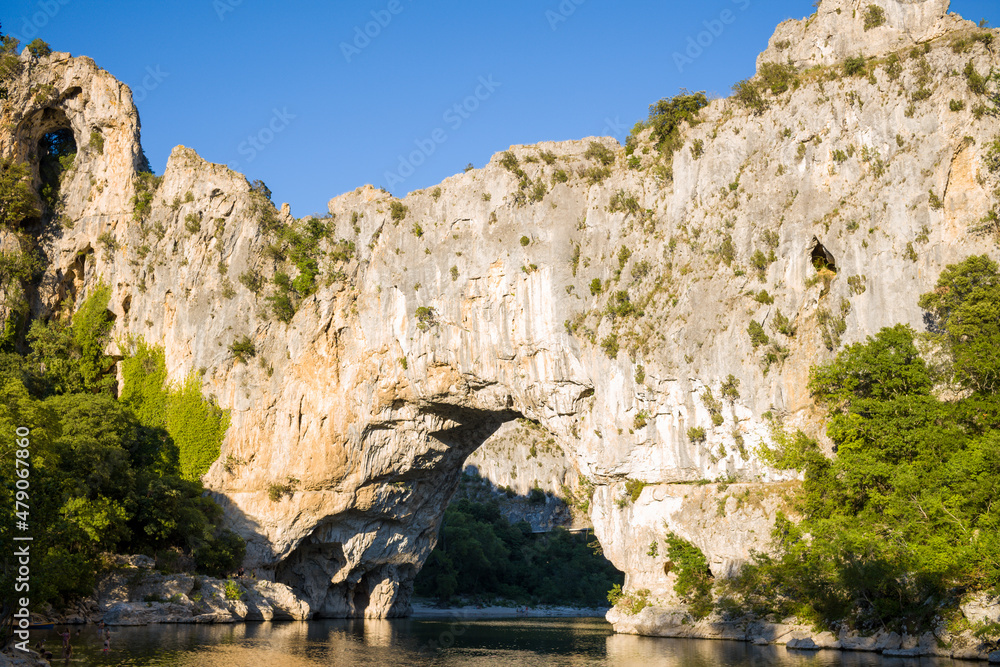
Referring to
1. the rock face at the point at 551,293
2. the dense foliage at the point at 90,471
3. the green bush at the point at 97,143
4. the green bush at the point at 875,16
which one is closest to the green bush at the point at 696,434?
the rock face at the point at 551,293

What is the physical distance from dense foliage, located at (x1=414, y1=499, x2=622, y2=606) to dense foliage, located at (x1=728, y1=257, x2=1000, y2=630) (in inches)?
1543

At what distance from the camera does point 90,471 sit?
32156 millimetres

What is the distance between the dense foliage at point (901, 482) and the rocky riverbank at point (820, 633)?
52 cm

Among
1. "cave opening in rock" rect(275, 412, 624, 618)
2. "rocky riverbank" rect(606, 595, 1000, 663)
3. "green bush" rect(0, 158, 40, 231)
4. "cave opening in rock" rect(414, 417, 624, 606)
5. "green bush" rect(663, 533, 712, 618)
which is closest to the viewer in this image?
"rocky riverbank" rect(606, 595, 1000, 663)

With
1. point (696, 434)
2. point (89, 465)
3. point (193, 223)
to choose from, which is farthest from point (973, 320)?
point (193, 223)

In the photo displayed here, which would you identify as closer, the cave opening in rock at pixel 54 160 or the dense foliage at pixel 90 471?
the dense foliage at pixel 90 471

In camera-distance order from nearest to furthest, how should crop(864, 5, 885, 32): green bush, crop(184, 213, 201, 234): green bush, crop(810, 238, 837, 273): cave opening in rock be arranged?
crop(810, 238, 837, 273): cave opening in rock
crop(864, 5, 885, 32): green bush
crop(184, 213, 201, 234): green bush

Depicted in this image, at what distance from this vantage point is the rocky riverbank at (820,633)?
21844 millimetres

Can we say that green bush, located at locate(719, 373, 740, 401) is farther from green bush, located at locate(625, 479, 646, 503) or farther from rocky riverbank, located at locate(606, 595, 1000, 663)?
rocky riverbank, located at locate(606, 595, 1000, 663)

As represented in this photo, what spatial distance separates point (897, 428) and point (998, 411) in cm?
287

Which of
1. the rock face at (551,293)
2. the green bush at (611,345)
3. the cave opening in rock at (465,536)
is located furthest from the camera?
the cave opening in rock at (465,536)

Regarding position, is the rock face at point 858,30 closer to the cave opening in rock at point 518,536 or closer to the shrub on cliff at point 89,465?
the cave opening in rock at point 518,536

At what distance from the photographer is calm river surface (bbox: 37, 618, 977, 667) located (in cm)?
2217

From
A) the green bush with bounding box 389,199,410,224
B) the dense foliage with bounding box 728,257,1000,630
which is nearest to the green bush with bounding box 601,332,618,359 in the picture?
the dense foliage with bounding box 728,257,1000,630
